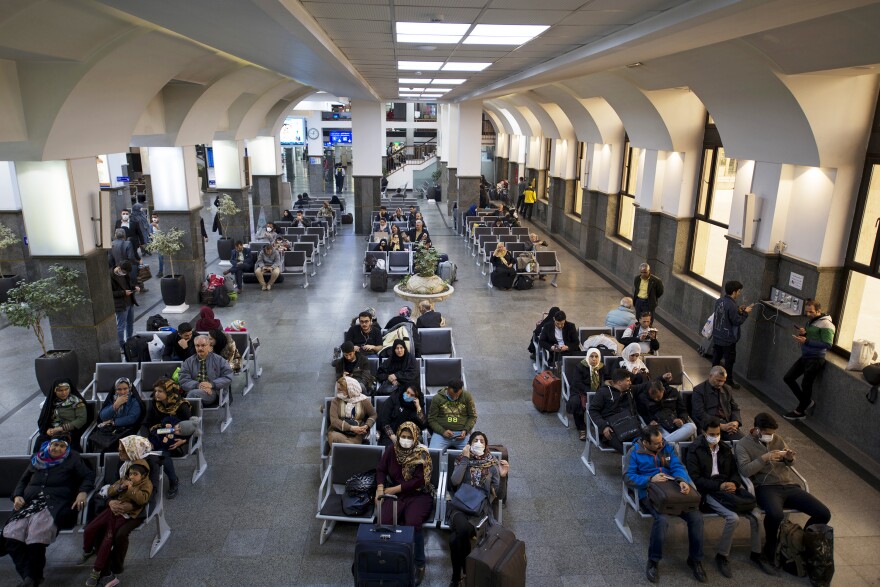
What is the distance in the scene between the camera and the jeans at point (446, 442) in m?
6.27

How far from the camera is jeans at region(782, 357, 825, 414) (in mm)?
7625

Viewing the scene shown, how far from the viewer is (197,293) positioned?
1301 centimetres

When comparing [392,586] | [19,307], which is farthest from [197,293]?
[392,586]

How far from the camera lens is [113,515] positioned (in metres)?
5.00

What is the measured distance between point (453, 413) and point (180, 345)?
3.86 m

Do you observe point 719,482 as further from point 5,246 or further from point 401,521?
point 5,246

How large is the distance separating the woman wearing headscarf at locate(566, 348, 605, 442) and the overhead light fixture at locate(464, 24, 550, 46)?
374 cm

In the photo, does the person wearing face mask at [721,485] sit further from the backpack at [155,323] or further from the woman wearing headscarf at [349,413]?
the backpack at [155,323]

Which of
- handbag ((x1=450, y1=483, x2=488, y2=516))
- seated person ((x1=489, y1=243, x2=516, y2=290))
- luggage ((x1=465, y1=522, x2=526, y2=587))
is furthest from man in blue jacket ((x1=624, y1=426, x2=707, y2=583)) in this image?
seated person ((x1=489, y1=243, x2=516, y2=290))

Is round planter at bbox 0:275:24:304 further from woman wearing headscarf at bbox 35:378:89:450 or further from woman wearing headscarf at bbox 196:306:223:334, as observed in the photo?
woman wearing headscarf at bbox 35:378:89:450

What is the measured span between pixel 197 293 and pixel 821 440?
11.6 m

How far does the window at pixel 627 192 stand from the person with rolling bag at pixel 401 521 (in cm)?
1176

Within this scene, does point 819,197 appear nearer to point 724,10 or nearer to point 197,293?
point 724,10

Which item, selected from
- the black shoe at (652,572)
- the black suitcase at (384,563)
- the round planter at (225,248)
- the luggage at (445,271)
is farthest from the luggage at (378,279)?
the black shoe at (652,572)
